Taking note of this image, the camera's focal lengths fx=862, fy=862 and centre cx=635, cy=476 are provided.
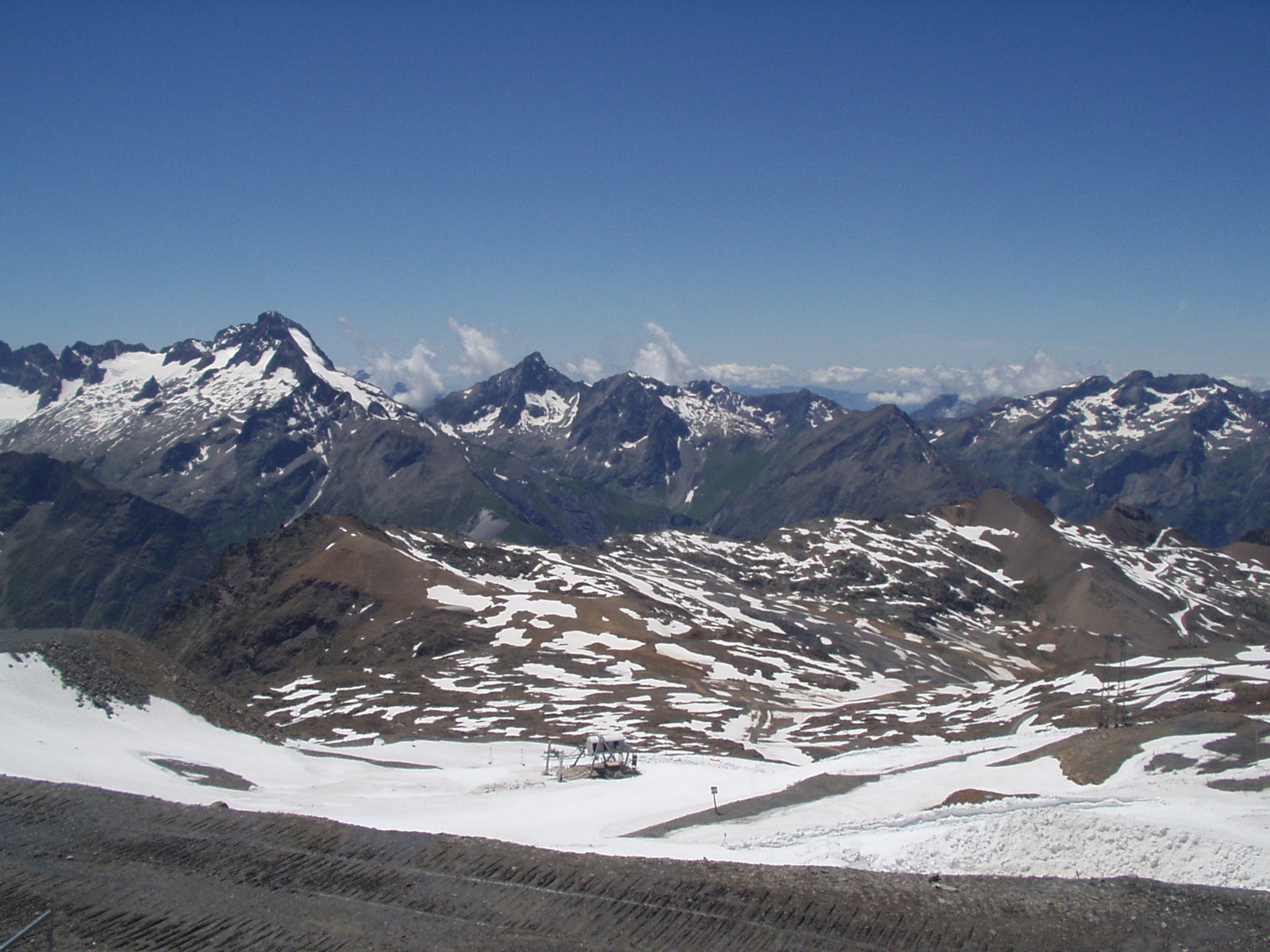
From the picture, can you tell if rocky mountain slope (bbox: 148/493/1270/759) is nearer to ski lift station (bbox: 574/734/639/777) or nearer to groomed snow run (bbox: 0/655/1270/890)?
ski lift station (bbox: 574/734/639/777)

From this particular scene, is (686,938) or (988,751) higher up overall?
(686,938)

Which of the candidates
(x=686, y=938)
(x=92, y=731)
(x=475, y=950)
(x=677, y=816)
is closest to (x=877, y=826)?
(x=677, y=816)

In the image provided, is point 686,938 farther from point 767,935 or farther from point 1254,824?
point 1254,824

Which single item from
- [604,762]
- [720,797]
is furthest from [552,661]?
[720,797]

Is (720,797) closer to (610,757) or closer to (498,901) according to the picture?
(610,757)

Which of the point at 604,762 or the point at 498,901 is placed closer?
the point at 498,901

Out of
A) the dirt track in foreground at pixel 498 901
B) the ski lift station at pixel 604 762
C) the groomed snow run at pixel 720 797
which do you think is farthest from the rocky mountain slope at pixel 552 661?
the dirt track in foreground at pixel 498 901

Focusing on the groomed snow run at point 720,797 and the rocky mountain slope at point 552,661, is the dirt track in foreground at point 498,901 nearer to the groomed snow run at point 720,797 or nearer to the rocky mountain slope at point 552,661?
the groomed snow run at point 720,797
